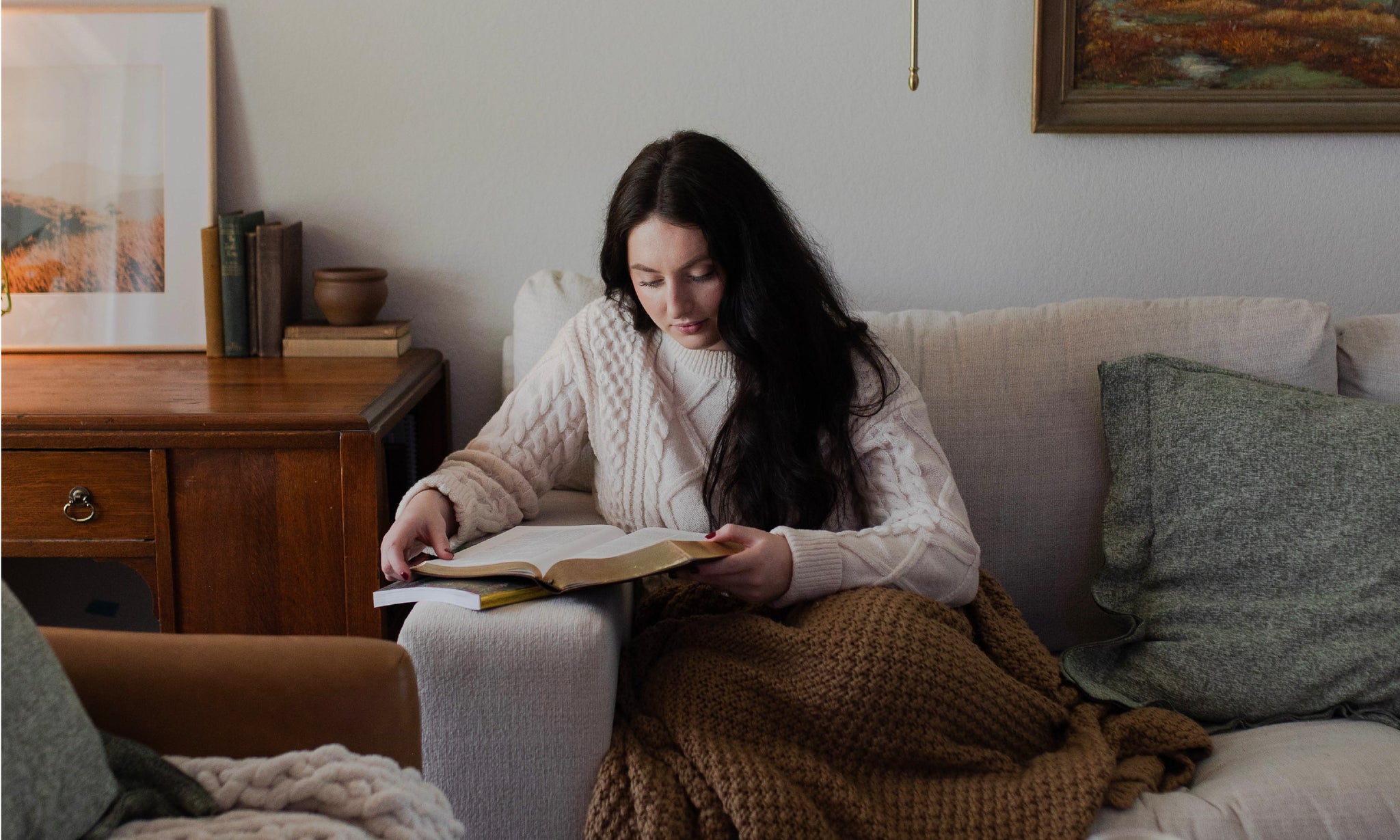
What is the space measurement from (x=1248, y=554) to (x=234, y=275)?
1596 mm

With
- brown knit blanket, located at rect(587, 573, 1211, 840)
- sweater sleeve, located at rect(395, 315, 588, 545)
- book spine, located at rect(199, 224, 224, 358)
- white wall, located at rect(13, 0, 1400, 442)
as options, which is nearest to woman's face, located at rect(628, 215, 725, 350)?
sweater sleeve, located at rect(395, 315, 588, 545)

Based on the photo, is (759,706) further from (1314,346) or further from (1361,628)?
(1314,346)

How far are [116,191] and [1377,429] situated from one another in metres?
1.98

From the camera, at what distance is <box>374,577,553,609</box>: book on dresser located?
Result: 1085 millimetres

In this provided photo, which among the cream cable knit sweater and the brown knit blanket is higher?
the cream cable knit sweater

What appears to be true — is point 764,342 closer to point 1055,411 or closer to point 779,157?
point 1055,411

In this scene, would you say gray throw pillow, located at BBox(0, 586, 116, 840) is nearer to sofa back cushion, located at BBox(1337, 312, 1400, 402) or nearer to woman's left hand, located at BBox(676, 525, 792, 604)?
woman's left hand, located at BBox(676, 525, 792, 604)

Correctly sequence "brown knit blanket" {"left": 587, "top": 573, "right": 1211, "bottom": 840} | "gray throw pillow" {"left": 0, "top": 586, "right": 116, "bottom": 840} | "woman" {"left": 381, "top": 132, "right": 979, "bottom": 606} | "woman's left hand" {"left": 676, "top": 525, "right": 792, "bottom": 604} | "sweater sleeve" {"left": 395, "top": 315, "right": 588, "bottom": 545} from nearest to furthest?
"gray throw pillow" {"left": 0, "top": 586, "right": 116, "bottom": 840}, "brown knit blanket" {"left": 587, "top": 573, "right": 1211, "bottom": 840}, "woman's left hand" {"left": 676, "top": 525, "right": 792, "bottom": 604}, "woman" {"left": 381, "top": 132, "right": 979, "bottom": 606}, "sweater sleeve" {"left": 395, "top": 315, "right": 588, "bottom": 545}

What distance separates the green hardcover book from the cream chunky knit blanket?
3.77 feet

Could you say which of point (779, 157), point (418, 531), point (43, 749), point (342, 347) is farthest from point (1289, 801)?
point (342, 347)

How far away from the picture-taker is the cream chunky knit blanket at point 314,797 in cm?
79

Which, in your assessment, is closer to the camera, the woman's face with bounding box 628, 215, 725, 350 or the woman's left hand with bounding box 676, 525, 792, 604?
the woman's left hand with bounding box 676, 525, 792, 604

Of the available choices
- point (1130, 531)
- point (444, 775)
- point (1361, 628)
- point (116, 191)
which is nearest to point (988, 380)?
point (1130, 531)

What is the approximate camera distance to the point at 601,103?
1915 mm
